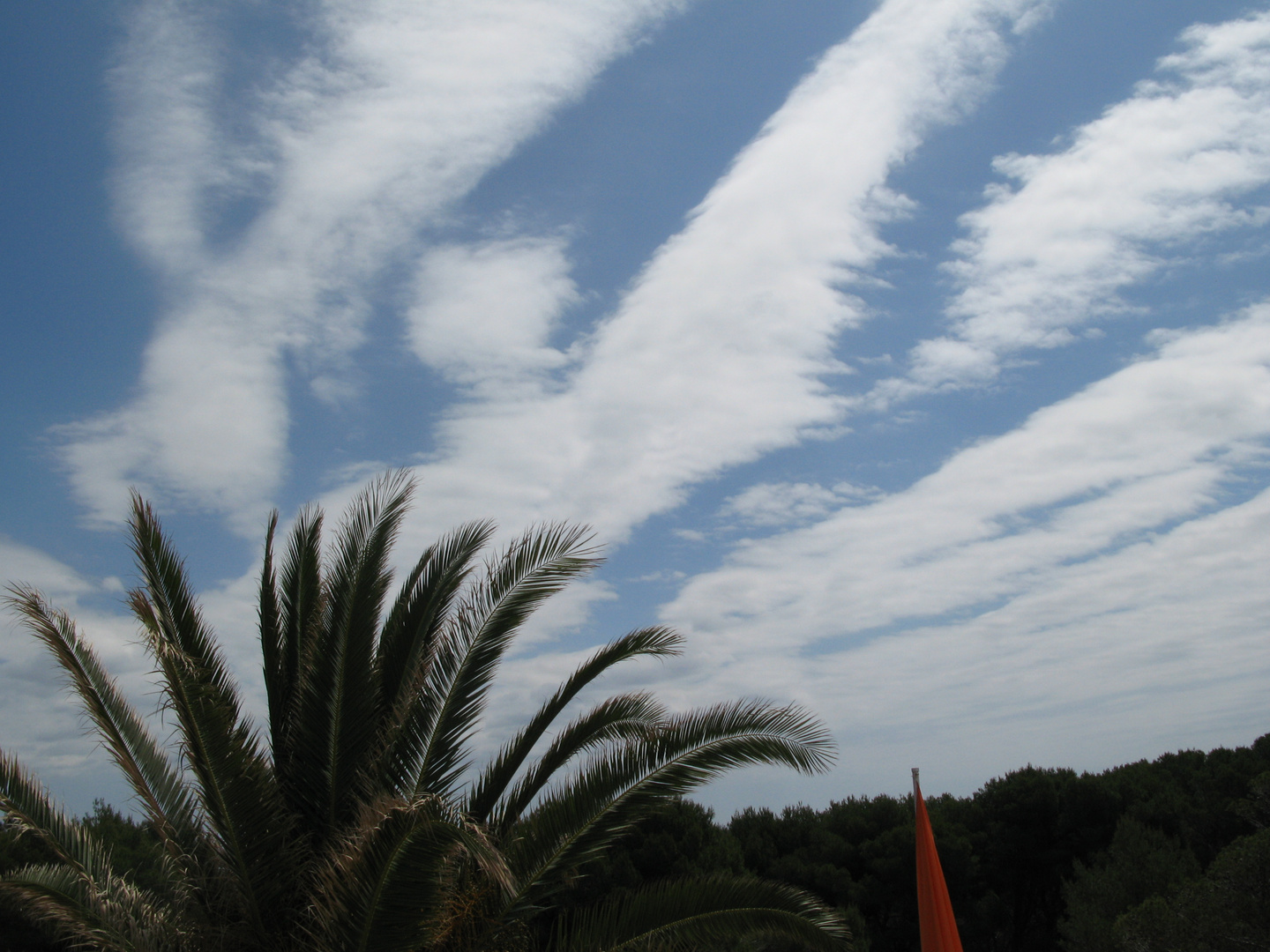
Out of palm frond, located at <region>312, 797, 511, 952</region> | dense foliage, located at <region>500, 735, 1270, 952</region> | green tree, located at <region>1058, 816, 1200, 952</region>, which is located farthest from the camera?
dense foliage, located at <region>500, 735, 1270, 952</region>

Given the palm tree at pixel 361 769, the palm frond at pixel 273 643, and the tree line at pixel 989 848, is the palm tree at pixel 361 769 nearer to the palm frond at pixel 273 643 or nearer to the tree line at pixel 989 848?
the palm frond at pixel 273 643

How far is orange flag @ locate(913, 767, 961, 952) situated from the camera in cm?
805

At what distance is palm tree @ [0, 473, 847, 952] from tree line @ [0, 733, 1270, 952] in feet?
44.7

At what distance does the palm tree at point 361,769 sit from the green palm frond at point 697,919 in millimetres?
17

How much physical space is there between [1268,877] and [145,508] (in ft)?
40.1

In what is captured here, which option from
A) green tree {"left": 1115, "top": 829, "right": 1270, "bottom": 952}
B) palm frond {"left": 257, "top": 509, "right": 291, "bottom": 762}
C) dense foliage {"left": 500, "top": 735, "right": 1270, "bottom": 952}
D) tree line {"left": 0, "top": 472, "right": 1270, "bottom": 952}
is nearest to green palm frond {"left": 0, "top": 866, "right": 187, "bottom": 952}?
tree line {"left": 0, "top": 472, "right": 1270, "bottom": 952}

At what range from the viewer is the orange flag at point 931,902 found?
8.05m

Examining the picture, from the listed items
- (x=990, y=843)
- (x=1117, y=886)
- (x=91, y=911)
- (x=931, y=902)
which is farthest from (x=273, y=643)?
(x=990, y=843)

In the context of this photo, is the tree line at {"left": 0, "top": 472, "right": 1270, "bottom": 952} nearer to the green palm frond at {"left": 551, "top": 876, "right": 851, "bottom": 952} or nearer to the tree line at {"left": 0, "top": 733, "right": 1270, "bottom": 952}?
the green palm frond at {"left": 551, "top": 876, "right": 851, "bottom": 952}

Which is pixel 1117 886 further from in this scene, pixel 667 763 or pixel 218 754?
pixel 218 754

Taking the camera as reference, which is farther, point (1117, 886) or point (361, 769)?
point (1117, 886)

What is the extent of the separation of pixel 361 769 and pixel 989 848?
2551cm

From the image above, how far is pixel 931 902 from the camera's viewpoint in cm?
827

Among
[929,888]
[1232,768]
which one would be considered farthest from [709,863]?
[929,888]
